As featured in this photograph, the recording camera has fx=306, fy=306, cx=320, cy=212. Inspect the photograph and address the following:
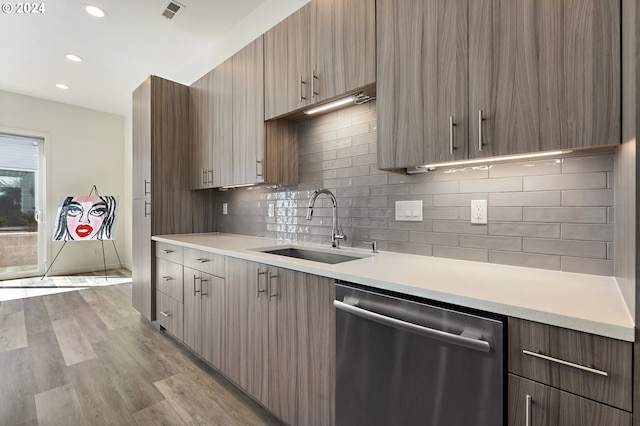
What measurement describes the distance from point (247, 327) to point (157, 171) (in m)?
1.95

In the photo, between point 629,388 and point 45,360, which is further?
point 45,360

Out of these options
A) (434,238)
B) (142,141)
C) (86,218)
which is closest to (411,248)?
(434,238)

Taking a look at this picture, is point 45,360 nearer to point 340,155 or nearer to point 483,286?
point 340,155

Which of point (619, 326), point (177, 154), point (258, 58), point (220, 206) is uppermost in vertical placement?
point (258, 58)

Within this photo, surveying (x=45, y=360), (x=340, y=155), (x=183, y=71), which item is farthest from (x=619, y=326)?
(x=183, y=71)

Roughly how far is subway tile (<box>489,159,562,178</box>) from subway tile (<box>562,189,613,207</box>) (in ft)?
0.35

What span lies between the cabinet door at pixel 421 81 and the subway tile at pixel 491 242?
1.48 feet

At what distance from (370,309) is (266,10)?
9.12ft

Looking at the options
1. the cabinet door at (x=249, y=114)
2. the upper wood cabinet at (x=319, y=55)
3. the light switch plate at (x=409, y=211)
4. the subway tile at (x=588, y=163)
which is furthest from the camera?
the cabinet door at (x=249, y=114)

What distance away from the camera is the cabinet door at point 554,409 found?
2.39 ft

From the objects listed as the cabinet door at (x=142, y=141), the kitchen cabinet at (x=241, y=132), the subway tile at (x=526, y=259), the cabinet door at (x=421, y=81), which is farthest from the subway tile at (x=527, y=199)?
the cabinet door at (x=142, y=141)

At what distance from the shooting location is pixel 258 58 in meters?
2.25

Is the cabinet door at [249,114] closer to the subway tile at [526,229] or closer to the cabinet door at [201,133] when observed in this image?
the cabinet door at [201,133]

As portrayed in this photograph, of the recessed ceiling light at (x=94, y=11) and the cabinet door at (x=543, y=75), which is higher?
the recessed ceiling light at (x=94, y=11)
